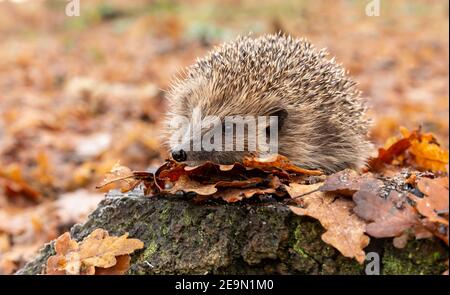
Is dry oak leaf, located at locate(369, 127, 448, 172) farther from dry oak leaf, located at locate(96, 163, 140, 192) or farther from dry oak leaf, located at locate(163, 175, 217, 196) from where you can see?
dry oak leaf, located at locate(96, 163, 140, 192)

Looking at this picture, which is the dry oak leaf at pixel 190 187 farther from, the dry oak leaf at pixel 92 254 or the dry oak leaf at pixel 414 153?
the dry oak leaf at pixel 414 153

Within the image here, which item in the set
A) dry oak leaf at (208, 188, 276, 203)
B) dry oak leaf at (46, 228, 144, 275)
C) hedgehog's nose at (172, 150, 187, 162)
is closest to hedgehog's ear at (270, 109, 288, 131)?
hedgehog's nose at (172, 150, 187, 162)

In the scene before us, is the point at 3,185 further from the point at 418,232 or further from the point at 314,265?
the point at 418,232

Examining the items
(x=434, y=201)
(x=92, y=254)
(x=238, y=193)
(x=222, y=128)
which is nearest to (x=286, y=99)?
(x=222, y=128)

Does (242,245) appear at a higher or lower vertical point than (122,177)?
lower

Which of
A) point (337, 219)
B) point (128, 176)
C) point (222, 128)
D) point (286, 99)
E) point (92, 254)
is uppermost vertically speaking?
point (286, 99)

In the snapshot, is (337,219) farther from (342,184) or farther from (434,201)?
(434,201)

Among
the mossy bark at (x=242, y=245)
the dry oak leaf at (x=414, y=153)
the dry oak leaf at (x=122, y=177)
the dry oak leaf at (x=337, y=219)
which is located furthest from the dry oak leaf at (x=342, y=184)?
the dry oak leaf at (x=414, y=153)
